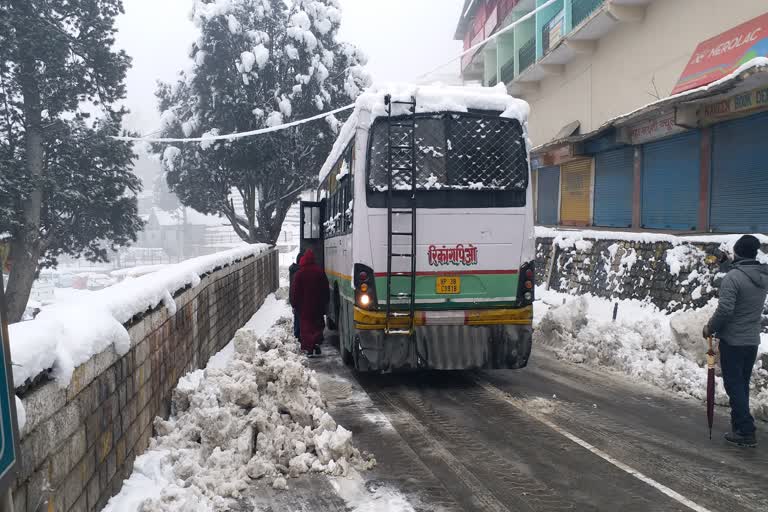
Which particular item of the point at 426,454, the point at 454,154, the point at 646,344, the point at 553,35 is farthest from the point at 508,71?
the point at 426,454

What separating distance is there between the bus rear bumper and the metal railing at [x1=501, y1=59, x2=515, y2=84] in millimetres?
20973

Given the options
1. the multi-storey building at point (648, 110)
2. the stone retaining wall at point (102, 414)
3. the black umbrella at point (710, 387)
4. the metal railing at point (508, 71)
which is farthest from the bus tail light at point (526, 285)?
the metal railing at point (508, 71)

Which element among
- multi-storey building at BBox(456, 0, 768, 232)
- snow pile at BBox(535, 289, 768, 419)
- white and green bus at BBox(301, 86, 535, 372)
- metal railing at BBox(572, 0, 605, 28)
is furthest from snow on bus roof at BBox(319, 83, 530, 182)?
metal railing at BBox(572, 0, 605, 28)

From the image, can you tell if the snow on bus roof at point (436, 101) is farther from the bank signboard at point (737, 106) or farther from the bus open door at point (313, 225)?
the bus open door at point (313, 225)

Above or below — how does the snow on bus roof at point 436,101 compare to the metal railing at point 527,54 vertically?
below

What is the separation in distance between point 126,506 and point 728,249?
9564 mm

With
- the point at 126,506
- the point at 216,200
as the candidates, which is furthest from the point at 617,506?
the point at 216,200

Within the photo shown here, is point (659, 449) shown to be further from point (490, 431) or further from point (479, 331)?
point (479, 331)

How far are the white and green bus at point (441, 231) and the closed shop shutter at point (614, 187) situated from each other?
9943 millimetres

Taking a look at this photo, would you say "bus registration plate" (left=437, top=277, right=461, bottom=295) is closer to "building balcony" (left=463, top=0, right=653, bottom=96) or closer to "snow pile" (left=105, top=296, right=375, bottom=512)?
"snow pile" (left=105, top=296, right=375, bottom=512)

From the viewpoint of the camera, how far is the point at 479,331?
24.5 feet

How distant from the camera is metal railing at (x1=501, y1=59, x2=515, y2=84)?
2645 centimetres

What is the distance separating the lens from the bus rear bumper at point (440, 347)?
739 centimetres

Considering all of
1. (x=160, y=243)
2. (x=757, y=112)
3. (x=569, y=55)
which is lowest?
(x=160, y=243)
